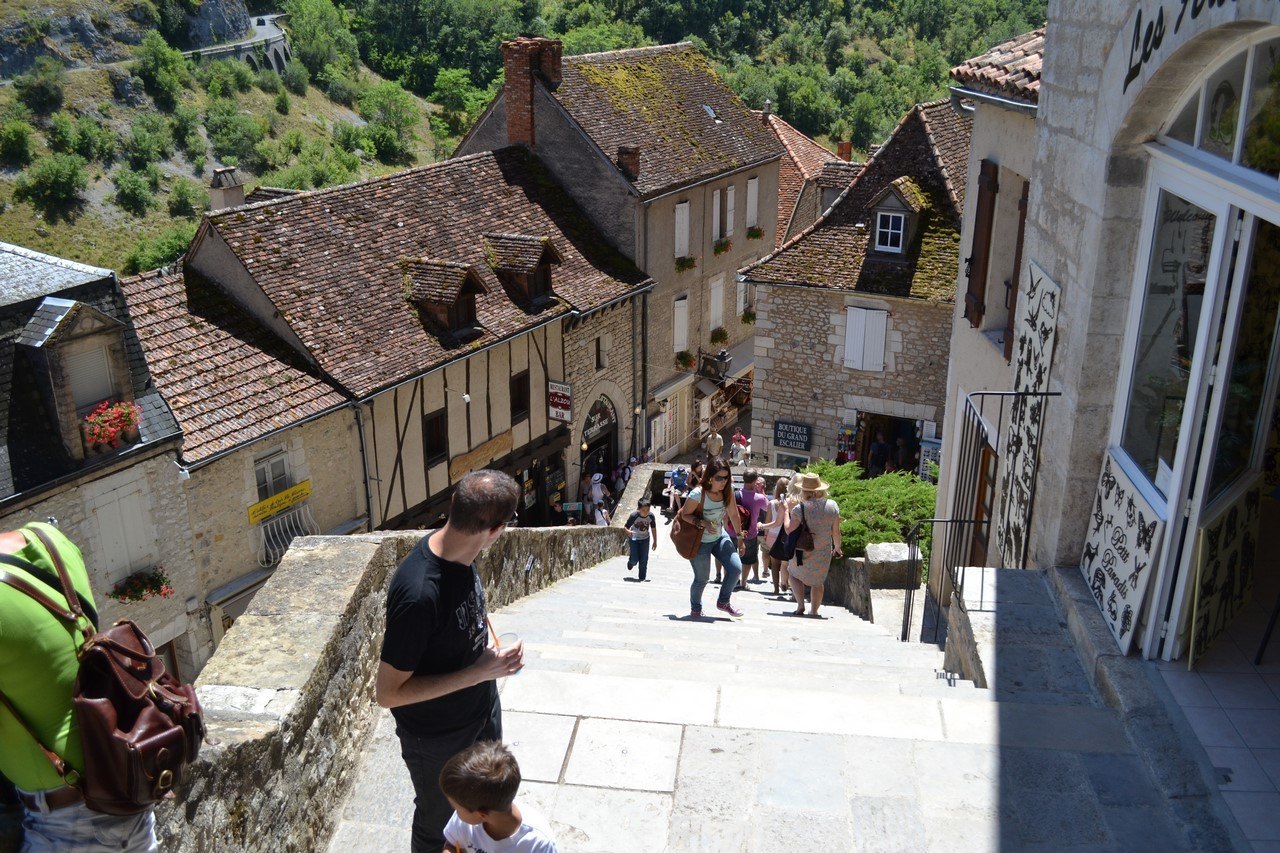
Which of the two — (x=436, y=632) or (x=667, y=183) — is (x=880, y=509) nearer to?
(x=436, y=632)

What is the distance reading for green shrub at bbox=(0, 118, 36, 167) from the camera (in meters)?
47.2

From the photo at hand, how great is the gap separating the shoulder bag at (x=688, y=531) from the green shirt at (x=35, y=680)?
227 inches

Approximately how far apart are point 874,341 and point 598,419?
5.71m

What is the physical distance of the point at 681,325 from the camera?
24438 millimetres

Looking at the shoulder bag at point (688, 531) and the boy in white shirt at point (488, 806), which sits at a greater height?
the boy in white shirt at point (488, 806)

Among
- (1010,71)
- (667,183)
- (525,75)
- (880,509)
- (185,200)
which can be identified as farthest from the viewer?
(185,200)

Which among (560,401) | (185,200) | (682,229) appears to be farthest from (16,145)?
(560,401)

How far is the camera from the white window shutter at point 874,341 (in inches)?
738

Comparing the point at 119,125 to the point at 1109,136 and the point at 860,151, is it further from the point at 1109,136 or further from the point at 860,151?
the point at 1109,136

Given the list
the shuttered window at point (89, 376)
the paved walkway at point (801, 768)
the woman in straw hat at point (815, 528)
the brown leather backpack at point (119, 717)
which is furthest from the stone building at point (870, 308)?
the brown leather backpack at point (119, 717)

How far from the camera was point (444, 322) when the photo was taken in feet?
56.5

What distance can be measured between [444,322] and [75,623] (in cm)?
1473

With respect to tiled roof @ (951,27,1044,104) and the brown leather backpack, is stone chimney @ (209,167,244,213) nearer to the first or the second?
tiled roof @ (951,27,1044,104)

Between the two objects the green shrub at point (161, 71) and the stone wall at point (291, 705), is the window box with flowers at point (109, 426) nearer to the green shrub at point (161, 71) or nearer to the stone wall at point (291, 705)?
the stone wall at point (291, 705)
